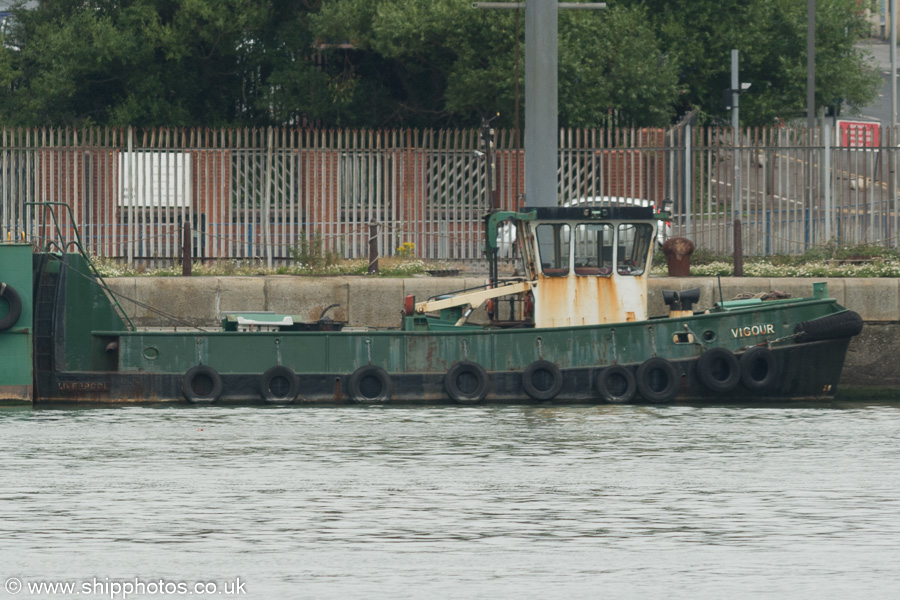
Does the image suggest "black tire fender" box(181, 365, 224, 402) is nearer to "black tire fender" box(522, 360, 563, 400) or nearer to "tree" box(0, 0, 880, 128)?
"black tire fender" box(522, 360, 563, 400)

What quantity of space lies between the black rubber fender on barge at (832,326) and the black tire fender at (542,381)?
3.32 metres

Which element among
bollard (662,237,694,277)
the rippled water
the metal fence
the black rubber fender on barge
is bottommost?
the rippled water

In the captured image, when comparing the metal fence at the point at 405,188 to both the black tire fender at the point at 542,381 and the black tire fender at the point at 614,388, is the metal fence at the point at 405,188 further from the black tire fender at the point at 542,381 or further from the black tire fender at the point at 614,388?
the black tire fender at the point at 542,381

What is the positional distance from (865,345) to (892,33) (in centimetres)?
3037

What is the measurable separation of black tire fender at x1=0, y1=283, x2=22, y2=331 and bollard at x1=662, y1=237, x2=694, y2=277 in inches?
376

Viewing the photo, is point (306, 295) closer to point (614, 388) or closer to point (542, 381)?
point (542, 381)

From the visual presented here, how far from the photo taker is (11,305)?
20750mm

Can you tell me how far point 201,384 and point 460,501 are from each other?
8.03 metres

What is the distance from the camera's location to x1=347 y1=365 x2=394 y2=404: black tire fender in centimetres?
2106

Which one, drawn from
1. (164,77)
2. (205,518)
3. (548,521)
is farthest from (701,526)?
(164,77)

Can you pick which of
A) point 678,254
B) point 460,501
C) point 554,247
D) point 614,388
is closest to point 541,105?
point 678,254

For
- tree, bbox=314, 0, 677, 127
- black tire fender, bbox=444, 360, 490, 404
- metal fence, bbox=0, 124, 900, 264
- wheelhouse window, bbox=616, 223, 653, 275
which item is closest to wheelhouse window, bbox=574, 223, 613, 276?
wheelhouse window, bbox=616, 223, 653, 275

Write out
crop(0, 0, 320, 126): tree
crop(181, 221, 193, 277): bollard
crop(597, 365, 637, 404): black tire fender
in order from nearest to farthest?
crop(597, 365, 637, 404): black tire fender → crop(181, 221, 193, 277): bollard → crop(0, 0, 320, 126): tree

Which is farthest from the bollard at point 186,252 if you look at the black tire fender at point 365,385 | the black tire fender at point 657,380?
the black tire fender at point 657,380
